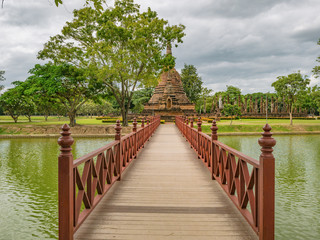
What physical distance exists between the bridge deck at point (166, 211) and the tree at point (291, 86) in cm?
2718

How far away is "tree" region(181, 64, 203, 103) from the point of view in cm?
5638

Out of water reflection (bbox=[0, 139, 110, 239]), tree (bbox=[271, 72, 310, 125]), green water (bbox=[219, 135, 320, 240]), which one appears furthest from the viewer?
tree (bbox=[271, 72, 310, 125])

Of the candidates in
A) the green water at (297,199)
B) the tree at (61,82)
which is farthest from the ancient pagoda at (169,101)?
the green water at (297,199)

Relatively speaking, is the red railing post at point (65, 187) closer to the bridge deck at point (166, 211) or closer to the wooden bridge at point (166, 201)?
the wooden bridge at point (166, 201)

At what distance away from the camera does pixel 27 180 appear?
8.09m

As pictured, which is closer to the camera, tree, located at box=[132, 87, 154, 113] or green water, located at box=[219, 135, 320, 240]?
green water, located at box=[219, 135, 320, 240]

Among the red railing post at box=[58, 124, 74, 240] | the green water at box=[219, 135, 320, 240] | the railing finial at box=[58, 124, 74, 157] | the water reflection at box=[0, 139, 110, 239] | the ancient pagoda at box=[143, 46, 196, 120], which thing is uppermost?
the ancient pagoda at box=[143, 46, 196, 120]

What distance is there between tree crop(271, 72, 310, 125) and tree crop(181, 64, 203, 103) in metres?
27.3

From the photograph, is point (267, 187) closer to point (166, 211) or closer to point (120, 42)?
point (166, 211)

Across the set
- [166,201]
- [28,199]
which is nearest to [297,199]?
[166,201]

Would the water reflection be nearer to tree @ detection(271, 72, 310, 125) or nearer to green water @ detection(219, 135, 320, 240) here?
green water @ detection(219, 135, 320, 240)

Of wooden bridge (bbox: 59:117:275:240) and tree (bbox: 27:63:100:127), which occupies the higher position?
tree (bbox: 27:63:100:127)

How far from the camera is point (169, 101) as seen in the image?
38875 millimetres

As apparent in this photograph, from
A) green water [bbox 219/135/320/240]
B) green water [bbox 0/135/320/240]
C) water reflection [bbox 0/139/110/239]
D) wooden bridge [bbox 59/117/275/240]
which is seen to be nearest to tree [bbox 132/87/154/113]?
water reflection [bbox 0/139/110/239]
